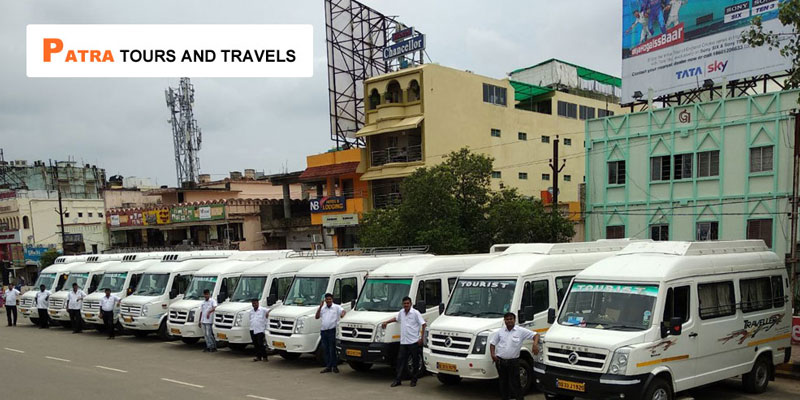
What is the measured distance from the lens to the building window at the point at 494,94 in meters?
38.9

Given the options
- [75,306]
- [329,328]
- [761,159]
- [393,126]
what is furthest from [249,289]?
[393,126]

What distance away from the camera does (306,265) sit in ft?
54.4

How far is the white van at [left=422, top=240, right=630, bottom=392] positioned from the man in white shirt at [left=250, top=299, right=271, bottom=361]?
5116mm

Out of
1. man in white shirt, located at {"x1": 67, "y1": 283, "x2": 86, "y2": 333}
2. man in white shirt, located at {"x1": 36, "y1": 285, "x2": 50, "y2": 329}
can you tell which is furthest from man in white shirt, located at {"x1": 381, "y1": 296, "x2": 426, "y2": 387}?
man in white shirt, located at {"x1": 36, "y1": 285, "x2": 50, "y2": 329}

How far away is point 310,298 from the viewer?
48.9 feet

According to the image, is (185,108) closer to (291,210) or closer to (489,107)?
(291,210)

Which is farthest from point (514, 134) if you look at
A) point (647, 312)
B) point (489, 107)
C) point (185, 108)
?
point (185, 108)

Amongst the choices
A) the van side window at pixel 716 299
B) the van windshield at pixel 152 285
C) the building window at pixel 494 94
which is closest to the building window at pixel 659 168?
the building window at pixel 494 94

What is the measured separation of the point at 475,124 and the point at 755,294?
2769 centimetres

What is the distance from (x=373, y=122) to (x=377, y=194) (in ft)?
14.4

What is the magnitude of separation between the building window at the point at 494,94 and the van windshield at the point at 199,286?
2478 centimetres

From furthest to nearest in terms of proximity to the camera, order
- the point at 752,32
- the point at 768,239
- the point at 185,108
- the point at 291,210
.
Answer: the point at 185,108 → the point at 291,210 → the point at 768,239 → the point at 752,32

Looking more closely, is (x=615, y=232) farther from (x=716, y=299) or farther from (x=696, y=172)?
(x=716, y=299)

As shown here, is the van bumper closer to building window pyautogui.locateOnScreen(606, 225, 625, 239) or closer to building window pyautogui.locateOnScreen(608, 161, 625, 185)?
building window pyautogui.locateOnScreen(606, 225, 625, 239)
